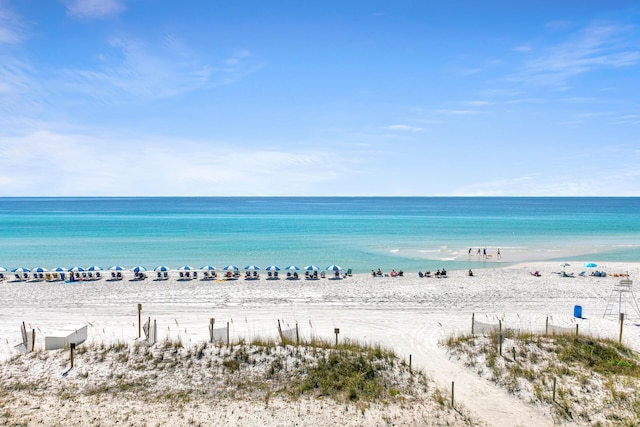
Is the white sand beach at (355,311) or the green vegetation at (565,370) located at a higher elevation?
the green vegetation at (565,370)

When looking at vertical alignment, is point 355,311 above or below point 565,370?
below

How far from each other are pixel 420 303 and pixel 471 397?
481 inches

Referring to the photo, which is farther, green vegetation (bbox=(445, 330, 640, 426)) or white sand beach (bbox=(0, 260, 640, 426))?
white sand beach (bbox=(0, 260, 640, 426))

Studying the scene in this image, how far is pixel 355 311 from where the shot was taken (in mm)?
23797

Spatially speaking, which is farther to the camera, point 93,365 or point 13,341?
point 13,341

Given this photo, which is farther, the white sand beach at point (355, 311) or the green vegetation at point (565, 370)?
the white sand beach at point (355, 311)

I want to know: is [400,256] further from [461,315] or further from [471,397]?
[471,397]

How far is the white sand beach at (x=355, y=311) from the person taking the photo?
14.1 m

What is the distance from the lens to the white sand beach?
14070mm

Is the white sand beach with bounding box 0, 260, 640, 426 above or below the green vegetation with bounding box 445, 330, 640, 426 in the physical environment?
below

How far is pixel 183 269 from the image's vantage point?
112 ft

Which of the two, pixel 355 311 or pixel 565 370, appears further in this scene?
pixel 355 311

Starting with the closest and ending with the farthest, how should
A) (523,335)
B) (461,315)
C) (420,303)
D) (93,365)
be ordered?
(93,365)
(523,335)
(461,315)
(420,303)

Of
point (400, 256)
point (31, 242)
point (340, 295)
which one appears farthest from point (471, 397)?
point (31, 242)
